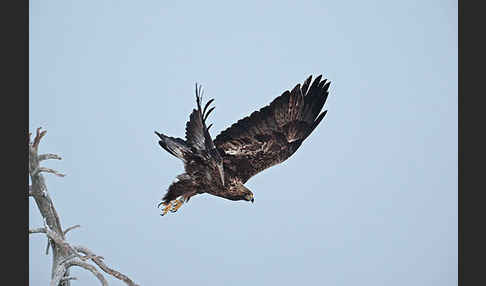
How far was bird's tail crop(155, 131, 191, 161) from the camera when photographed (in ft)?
18.2

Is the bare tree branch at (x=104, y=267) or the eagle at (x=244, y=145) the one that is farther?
the eagle at (x=244, y=145)

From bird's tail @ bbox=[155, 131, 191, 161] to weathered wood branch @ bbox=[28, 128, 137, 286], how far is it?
4.97ft

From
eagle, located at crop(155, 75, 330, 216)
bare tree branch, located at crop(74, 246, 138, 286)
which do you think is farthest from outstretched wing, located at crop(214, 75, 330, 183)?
bare tree branch, located at crop(74, 246, 138, 286)

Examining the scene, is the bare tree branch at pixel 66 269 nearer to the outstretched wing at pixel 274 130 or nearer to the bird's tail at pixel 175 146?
the bird's tail at pixel 175 146

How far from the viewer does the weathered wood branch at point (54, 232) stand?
13.4ft

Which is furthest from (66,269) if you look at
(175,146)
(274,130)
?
(274,130)

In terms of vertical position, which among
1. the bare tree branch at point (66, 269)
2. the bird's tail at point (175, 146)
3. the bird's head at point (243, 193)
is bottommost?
the bare tree branch at point (66, 269)

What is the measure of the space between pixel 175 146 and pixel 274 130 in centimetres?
114

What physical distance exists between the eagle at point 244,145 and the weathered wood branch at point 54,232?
1.48 metres

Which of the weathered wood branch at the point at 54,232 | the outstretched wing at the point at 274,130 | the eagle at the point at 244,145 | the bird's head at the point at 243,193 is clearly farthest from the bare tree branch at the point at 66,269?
the outstretched wing at the point at 274,130

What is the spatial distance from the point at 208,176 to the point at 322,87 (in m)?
1.65

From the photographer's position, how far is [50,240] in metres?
4.26

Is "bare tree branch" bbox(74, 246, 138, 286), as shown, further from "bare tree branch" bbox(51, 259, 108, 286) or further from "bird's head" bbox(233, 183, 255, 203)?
"bird's head" bbox(233, 183, 255, 203)

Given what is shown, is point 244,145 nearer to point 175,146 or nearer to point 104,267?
point 175,146
